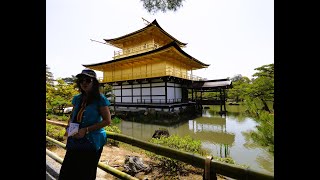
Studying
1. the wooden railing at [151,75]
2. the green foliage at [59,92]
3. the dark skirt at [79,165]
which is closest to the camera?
the dark skirt at [79,165]

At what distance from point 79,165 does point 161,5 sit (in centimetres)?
215

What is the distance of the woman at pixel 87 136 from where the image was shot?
1801 mm

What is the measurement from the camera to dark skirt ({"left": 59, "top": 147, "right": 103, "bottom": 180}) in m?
1.79

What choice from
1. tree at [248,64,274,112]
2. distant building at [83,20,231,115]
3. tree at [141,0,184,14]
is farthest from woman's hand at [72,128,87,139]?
tree at [248,64,274,112]

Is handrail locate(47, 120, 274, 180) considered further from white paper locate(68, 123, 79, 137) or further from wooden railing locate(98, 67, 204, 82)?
wooden railing locate(98, 67, 204, 82)

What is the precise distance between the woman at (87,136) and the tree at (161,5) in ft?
4.11

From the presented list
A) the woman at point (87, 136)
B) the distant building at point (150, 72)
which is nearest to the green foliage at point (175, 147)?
the woman at point (87, 136)

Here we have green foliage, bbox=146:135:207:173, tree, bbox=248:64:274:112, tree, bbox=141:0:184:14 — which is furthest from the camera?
tree, bbox=248:64:274:112

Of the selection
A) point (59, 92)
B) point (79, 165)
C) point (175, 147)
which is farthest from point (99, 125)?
point (59, 92)

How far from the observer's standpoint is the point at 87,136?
184 centimetres

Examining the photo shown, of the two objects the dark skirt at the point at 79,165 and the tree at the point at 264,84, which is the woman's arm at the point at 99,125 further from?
the tree at the point at 264,84

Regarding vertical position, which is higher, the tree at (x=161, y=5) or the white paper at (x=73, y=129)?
the tree at (x=161, y=5)
